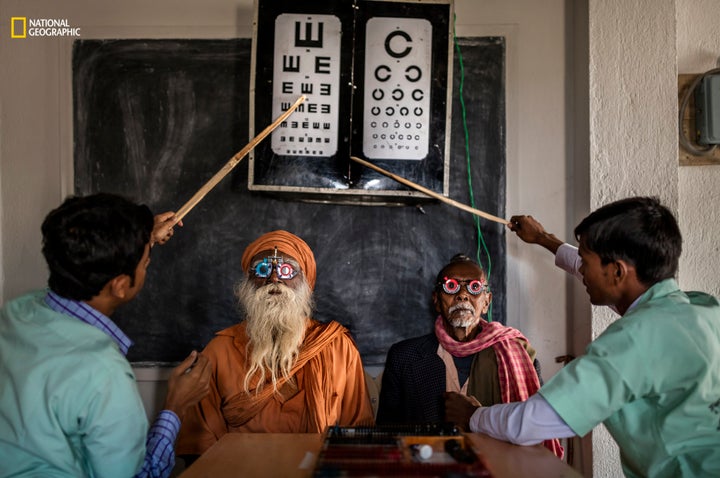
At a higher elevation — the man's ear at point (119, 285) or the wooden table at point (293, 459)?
the man's ear at point (119, 285)

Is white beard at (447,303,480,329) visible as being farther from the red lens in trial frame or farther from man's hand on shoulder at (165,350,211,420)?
man's hand on shoulder at (165,350,211,420)

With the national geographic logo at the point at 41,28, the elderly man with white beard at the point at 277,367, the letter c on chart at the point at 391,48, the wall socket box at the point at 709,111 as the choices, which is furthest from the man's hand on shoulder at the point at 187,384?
the wall socket box at the point at 709,111

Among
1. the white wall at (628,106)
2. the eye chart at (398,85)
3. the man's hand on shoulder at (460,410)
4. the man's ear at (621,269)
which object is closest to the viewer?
the man's ear at (621,269)

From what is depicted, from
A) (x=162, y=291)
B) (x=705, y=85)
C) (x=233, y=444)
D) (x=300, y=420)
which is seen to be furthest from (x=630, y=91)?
(x=162, y=291)

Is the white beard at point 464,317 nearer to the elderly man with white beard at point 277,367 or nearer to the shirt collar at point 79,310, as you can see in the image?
the elderly man with white beard at point 277,367

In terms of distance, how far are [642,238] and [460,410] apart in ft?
3.09

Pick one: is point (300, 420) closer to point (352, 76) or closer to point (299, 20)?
point (352, 76)

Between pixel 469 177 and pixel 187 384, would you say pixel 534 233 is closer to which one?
pixel 469 177

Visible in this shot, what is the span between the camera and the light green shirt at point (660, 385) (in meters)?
1.67

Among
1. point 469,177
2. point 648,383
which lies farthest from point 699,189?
point 648,383

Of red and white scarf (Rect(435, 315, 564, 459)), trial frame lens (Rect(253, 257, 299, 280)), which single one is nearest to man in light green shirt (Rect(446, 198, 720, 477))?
red and white scarf (Rect(435, 315, 564, 459))

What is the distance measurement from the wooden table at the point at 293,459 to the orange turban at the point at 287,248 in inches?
46.6

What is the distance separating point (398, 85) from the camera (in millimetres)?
3162

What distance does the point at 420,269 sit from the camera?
3383 mm
